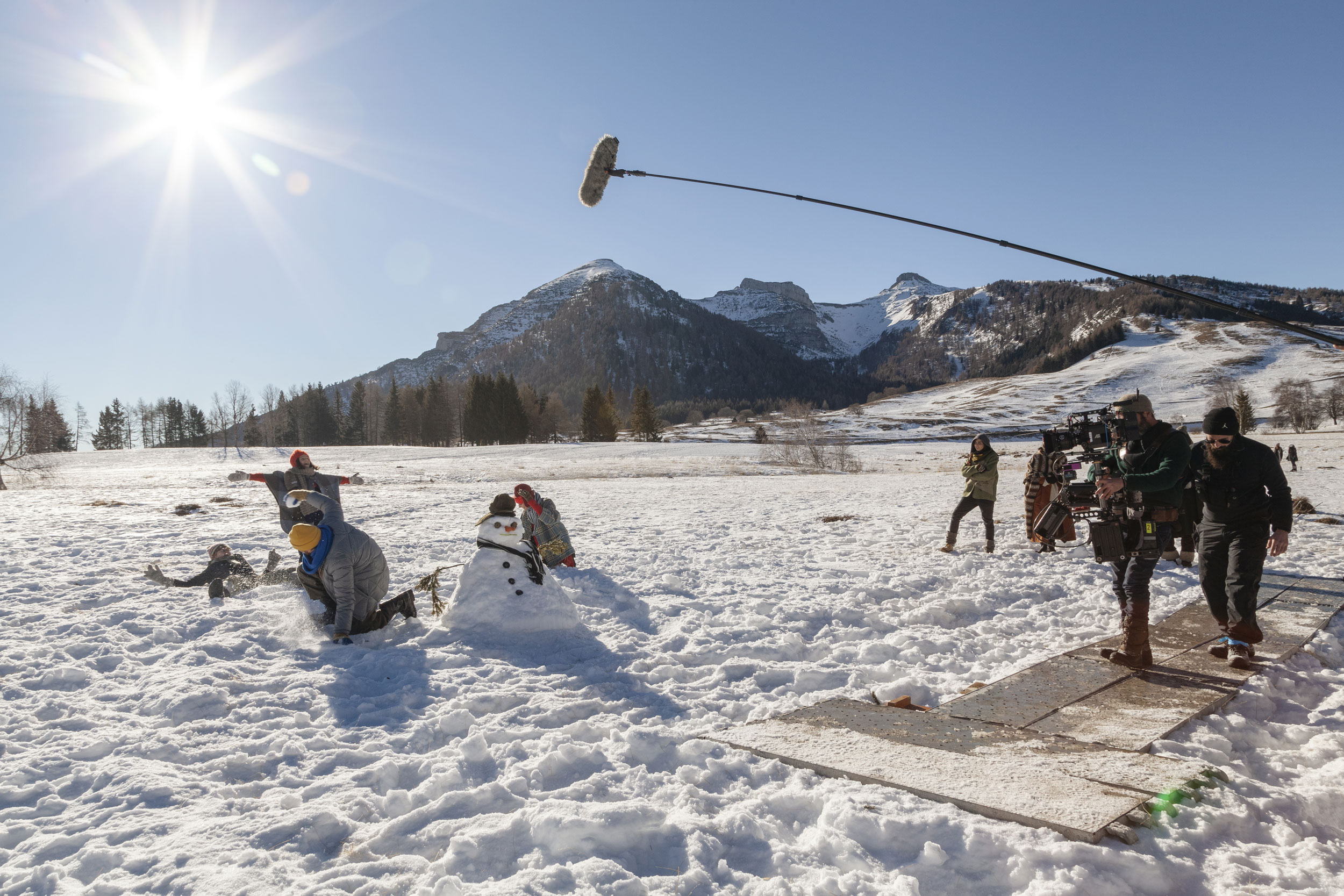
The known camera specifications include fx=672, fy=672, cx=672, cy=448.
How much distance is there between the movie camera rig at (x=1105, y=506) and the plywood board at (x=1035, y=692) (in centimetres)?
93

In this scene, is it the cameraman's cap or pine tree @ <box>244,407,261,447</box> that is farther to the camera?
pine tree @ <box>244,407,261,447</box>

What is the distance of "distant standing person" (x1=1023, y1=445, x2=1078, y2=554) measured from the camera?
9008 mm

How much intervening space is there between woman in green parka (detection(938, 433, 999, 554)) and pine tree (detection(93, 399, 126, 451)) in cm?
12389

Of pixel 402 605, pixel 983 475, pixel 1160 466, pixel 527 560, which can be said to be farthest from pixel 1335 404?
pixel 402 605

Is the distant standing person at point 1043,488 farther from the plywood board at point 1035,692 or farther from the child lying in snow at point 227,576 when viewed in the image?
the child lying in snow at point 227,576

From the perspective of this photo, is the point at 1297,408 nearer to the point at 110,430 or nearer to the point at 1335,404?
the point at 1335,404

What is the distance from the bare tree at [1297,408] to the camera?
8831 cm

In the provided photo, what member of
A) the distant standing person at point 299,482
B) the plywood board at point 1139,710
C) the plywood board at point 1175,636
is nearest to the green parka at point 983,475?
the plywood board at point 1175,636

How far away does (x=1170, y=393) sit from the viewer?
139125 mm

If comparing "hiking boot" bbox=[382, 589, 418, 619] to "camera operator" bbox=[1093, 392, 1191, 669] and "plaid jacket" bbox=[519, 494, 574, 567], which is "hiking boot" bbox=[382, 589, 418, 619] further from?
"camera operator" bbox=[1093, 392, 1191, 669]

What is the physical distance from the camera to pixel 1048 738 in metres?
4.23

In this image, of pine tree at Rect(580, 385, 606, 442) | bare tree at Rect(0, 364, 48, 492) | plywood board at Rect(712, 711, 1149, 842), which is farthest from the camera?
pine tree at Rect(580, 385, 606, 442)

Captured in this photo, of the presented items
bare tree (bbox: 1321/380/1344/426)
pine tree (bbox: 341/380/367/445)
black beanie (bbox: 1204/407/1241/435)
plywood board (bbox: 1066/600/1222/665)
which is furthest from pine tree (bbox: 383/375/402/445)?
bare tree (bbox: 1321/380/1344/426)

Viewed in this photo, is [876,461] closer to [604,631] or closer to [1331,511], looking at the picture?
[1331,511]
